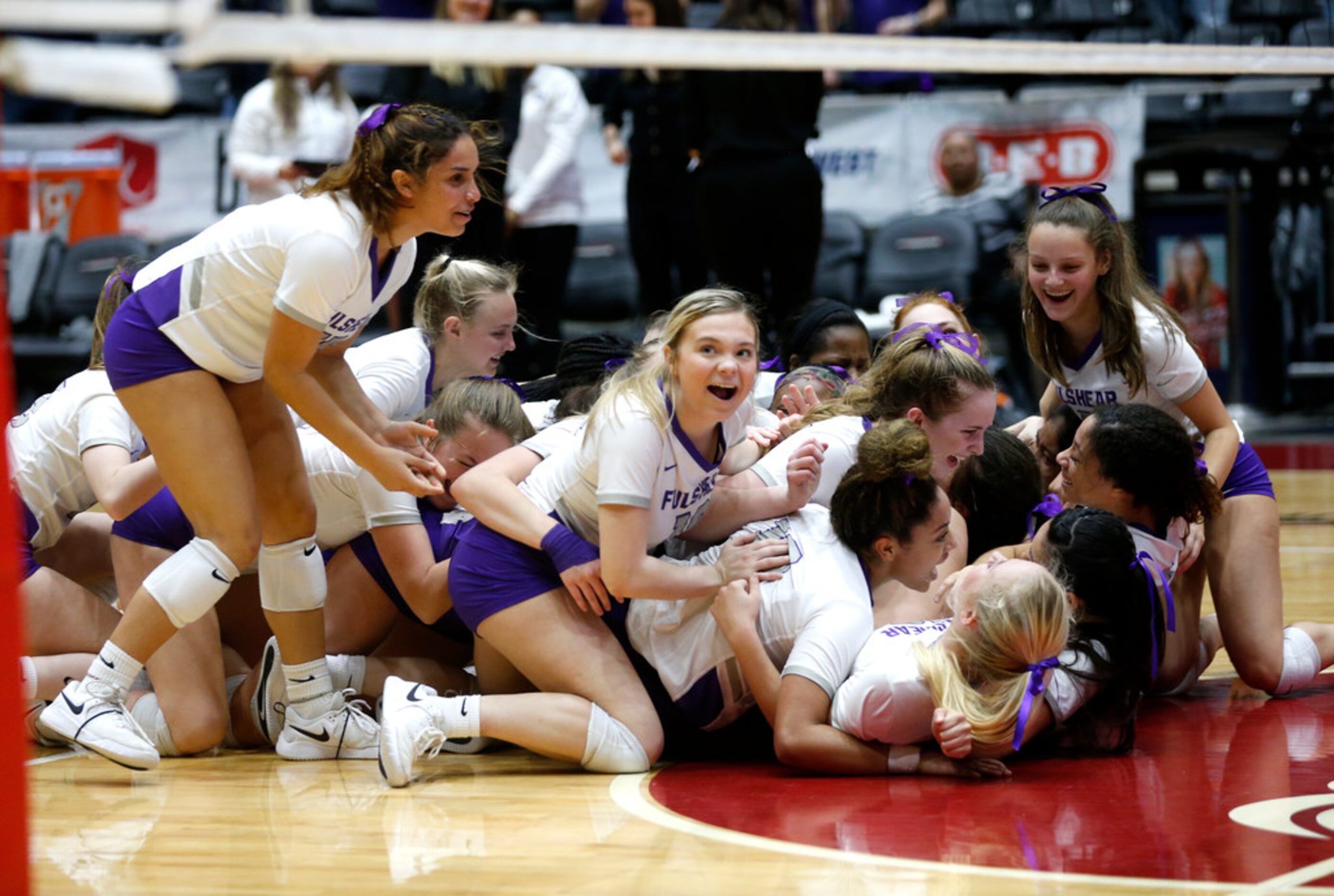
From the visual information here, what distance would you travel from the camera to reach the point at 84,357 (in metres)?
9.02

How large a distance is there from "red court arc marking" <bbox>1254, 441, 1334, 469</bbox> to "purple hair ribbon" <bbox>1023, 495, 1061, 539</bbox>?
4938 millimetres

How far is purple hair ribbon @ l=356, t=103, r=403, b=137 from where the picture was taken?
3371 mm

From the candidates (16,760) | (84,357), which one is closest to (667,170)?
(84,357)

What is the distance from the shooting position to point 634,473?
3.12m

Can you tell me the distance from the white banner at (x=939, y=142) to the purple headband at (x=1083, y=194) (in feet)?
14.3

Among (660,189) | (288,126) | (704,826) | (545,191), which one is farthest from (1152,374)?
(288,126)

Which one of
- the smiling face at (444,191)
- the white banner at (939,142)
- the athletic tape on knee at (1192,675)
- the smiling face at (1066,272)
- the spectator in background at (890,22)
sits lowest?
the athletic tape on knee at (1192,675)

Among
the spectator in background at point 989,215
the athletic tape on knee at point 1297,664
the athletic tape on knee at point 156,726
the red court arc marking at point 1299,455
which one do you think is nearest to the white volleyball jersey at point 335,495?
the athletic tape on knee at point 156,726

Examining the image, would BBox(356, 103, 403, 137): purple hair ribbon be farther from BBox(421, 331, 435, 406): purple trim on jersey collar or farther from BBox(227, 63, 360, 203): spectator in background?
BBox(227, 63, 360, 203): spectator in background

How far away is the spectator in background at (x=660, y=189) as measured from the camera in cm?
695

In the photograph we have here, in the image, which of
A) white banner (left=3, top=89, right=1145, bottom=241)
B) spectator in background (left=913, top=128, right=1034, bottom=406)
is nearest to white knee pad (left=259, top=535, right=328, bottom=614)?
white banner (left=3, top=89, right=1145, bottom=241)

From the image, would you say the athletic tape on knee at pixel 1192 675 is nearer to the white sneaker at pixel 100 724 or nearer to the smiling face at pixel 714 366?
the smiling face at pixel 714 366

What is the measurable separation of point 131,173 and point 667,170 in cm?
402

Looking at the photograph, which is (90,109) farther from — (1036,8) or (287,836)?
(287,836)
